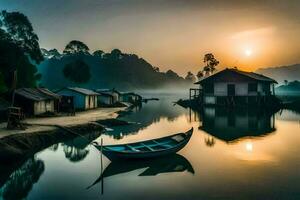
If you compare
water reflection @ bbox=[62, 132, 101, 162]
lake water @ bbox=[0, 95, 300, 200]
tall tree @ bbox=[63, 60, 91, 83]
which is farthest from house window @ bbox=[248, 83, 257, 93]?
tall tree @ bbox=[63, 60, 91, 83]

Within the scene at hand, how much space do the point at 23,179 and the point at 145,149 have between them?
25.7 feet

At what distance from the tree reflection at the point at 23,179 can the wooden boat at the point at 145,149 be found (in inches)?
161

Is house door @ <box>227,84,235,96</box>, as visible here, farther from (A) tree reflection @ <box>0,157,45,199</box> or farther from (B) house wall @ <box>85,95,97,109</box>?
Result: (A) tree reflection @ <box>0,157,45,199</box>

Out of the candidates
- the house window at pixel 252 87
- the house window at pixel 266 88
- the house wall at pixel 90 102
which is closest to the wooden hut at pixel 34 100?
the house wall at pixel 90 102

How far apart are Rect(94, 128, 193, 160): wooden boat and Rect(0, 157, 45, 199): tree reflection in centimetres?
408

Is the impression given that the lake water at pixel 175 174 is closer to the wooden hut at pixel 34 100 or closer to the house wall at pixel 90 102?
the wooden hut at pixel 34 100

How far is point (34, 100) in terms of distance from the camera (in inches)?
1442

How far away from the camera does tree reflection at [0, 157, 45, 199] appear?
15852mm

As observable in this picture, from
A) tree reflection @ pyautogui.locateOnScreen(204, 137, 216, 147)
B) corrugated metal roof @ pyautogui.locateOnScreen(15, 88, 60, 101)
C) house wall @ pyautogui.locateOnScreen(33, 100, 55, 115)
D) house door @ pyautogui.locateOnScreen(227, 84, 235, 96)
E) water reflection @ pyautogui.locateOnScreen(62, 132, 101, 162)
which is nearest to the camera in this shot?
water reflection @ pyautogui.locateOnScreen(62, 132, 101, 162)

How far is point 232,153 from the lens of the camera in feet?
79.8

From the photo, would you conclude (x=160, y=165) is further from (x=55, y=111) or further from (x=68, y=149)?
(x=55, y=111)

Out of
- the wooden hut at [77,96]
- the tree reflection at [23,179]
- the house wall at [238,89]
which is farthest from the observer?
the house wall at [238,89]

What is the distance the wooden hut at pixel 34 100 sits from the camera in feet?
121

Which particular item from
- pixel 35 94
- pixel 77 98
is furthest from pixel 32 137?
pixel 77 98
